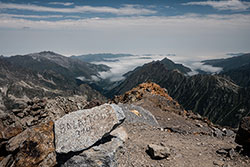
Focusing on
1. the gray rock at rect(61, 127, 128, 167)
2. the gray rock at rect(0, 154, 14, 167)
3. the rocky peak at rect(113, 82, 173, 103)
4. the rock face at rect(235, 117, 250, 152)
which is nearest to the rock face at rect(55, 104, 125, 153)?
the gray rock at rect(61, 127, 128, 167)

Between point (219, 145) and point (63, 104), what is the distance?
2708 centimetres

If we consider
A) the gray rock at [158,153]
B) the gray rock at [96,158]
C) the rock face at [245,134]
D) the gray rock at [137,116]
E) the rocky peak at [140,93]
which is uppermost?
the rock face at [245,134]

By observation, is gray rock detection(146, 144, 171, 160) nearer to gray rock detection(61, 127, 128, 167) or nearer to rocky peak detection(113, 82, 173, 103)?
gray rock detection(61, 127, 128, 167)

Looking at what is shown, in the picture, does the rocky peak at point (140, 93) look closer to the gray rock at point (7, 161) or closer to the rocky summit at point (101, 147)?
the rocky summit at point (101, 147)

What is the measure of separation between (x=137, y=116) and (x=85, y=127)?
13.0 metres

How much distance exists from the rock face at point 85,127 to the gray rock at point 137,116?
9547mm

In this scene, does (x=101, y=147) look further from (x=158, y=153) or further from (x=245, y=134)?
(x=245, y=134)

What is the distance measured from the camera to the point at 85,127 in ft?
54.9

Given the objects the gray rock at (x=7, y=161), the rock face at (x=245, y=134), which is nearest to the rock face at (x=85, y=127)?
the gray rock at (x=7, y=161)

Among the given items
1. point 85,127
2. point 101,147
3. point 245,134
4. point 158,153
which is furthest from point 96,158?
point 245,134

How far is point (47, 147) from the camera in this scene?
1633cm

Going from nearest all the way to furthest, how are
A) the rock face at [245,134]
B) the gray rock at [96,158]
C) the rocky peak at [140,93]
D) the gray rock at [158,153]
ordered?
the gray rock at [96,158] < the gray rock at [158,153] < the rock face at [245,134] < the rocky peak at [140,93]

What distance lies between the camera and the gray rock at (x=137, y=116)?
27397mm

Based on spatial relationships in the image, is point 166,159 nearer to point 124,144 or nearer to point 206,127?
point 124,144
